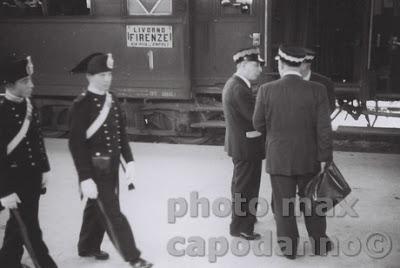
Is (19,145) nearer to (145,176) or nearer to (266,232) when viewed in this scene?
(266,232)

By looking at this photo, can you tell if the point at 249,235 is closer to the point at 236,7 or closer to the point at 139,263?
the point at 139,263

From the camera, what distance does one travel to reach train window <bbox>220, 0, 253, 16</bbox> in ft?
29.2

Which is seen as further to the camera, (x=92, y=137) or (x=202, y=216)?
(x=202, y=216)

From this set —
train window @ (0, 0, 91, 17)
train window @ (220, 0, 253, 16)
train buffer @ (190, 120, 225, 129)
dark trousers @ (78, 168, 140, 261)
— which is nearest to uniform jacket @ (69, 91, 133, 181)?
dark trousers @ (78, 168, 140, 261)

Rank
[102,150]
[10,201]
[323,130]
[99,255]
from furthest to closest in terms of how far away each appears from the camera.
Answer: [99,255], [323,130], [102,150], [10,201]

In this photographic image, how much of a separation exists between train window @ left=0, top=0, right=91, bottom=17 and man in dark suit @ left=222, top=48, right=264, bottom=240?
520 centimetres

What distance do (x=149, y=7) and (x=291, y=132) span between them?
17.0 feet

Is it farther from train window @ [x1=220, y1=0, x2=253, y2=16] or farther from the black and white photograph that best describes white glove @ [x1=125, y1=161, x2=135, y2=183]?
train window @ [x1=220, y1=0, x2=253, y2=16]

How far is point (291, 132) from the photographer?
15.1 ft

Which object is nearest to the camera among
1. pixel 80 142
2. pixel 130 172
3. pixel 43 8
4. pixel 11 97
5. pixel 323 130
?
pixel 11 97

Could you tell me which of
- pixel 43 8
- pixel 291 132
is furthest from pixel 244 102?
pixel 43 8

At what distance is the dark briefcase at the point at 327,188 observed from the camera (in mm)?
4660

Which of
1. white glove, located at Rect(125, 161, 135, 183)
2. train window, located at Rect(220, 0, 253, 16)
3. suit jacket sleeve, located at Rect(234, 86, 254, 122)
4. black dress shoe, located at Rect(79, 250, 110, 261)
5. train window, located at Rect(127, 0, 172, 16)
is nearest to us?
white glove, located at Rect(125, 161, 135, 183)

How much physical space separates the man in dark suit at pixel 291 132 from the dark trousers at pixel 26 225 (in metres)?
1.83
